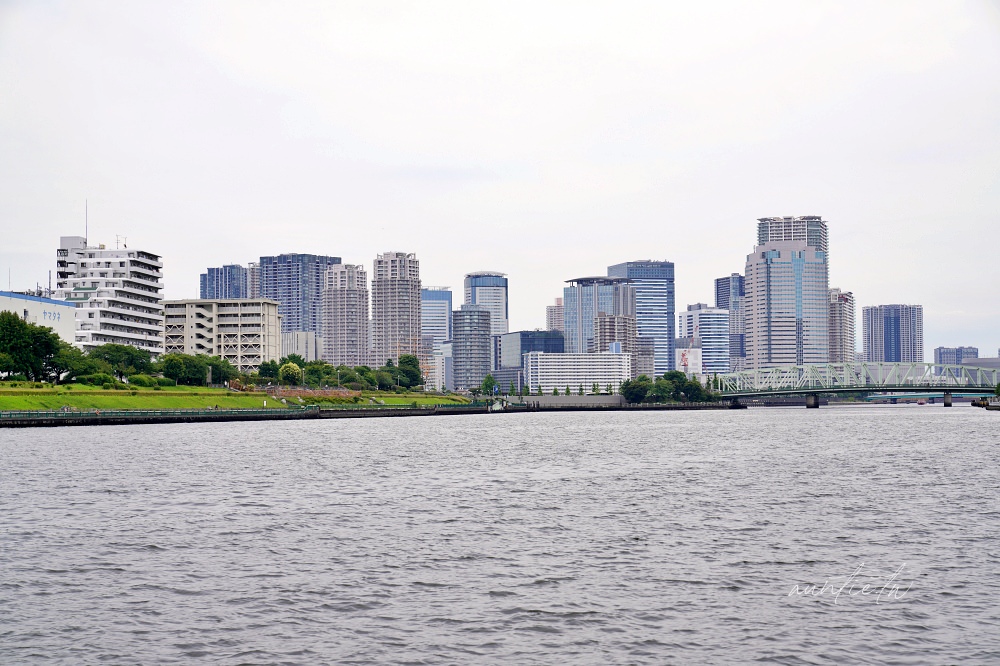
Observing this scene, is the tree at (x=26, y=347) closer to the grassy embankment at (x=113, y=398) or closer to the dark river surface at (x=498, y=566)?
the grassy embankment at (x=113, y=398)

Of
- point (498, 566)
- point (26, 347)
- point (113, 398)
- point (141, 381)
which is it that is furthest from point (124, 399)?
point (498, 566)

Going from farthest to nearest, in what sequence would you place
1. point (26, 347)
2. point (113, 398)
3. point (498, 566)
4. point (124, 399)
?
point (26, 347) → point (124, 399) → point (113, 398) → point (498, 566)

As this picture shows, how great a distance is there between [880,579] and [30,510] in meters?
39.0

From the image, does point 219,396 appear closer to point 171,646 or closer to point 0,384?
point 0,384

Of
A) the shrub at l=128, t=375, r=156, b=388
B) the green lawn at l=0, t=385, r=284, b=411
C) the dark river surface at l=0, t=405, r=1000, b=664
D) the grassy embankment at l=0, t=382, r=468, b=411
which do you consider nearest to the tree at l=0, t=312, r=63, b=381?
the grassy embankment at l=0, t=382, r=468, b=411

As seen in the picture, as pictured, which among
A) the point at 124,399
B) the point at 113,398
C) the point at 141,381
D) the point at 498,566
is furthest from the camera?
the point at 141,381

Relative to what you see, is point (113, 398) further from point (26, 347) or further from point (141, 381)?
point (141, 381)

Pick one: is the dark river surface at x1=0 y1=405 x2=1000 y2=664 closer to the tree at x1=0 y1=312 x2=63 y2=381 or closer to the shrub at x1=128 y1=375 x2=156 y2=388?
the tree at x1=0 y1=312 x2=63 y2=381

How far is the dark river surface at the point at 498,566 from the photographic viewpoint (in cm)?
2631

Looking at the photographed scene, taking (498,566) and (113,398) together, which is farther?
(113,398)

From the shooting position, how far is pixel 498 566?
3606 centimetres

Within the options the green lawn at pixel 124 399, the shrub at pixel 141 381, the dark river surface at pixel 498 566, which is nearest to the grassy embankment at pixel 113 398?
the green lawn at pixel 124 399

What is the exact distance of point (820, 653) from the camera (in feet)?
83.2

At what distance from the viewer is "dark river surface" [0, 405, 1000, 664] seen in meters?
26.3
